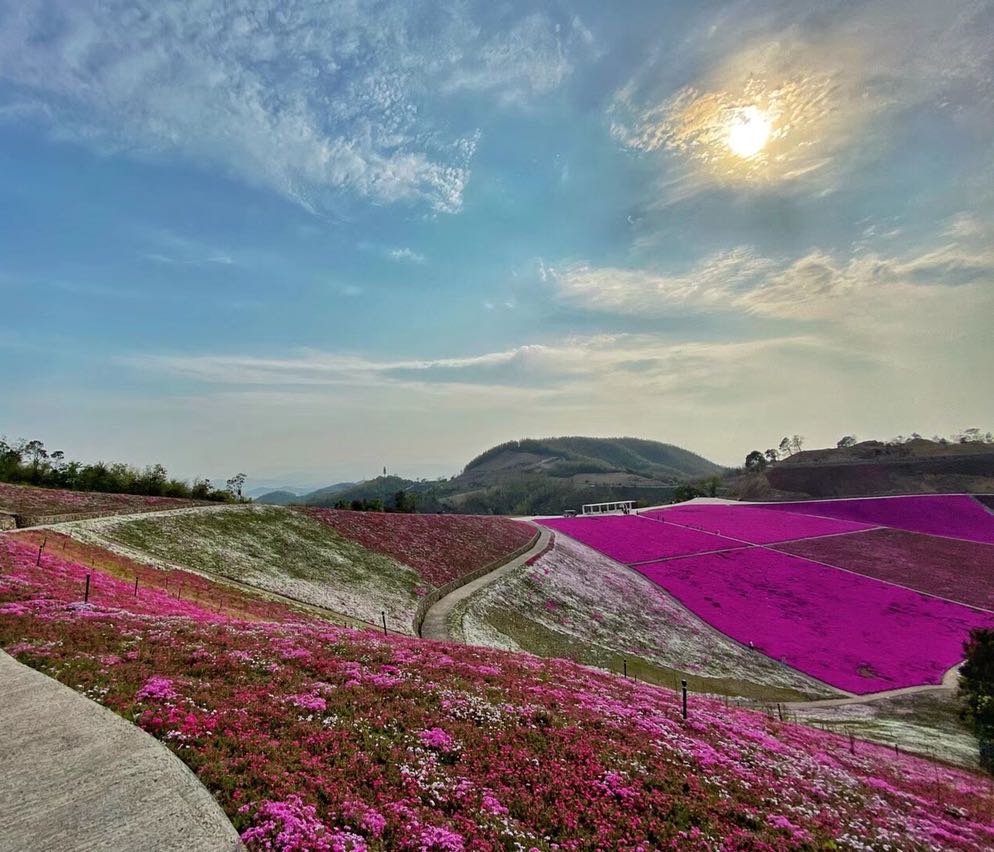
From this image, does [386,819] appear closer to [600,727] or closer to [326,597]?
[600,727]

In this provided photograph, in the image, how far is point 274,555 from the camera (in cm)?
4325

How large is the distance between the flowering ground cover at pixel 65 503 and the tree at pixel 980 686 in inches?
2539

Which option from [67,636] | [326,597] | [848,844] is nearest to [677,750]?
[848,844]

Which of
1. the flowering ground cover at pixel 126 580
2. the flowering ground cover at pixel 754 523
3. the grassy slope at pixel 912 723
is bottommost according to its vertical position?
the grassy slope at pixel 912 723

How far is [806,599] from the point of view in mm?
57156

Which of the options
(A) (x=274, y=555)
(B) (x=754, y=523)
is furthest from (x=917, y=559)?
(A) (x=274, y=555)

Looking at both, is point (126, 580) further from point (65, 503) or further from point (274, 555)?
point (65, 503)

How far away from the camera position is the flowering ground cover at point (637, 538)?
2896 inches

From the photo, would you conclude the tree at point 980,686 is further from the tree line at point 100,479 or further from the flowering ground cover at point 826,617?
the tree line at point 100,479

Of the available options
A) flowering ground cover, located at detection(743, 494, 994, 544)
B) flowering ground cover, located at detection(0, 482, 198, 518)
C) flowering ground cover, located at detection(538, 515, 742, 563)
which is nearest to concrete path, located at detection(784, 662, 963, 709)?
flowering ground cover, located at detection(538, 515, 742, 563)

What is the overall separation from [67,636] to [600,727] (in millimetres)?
17924

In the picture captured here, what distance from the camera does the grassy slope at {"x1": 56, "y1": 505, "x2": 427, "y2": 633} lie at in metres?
36.4

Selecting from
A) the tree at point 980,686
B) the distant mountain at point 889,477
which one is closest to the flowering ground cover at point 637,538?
the tree at point 980,686

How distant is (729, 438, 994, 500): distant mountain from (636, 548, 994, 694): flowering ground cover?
8467 cm
